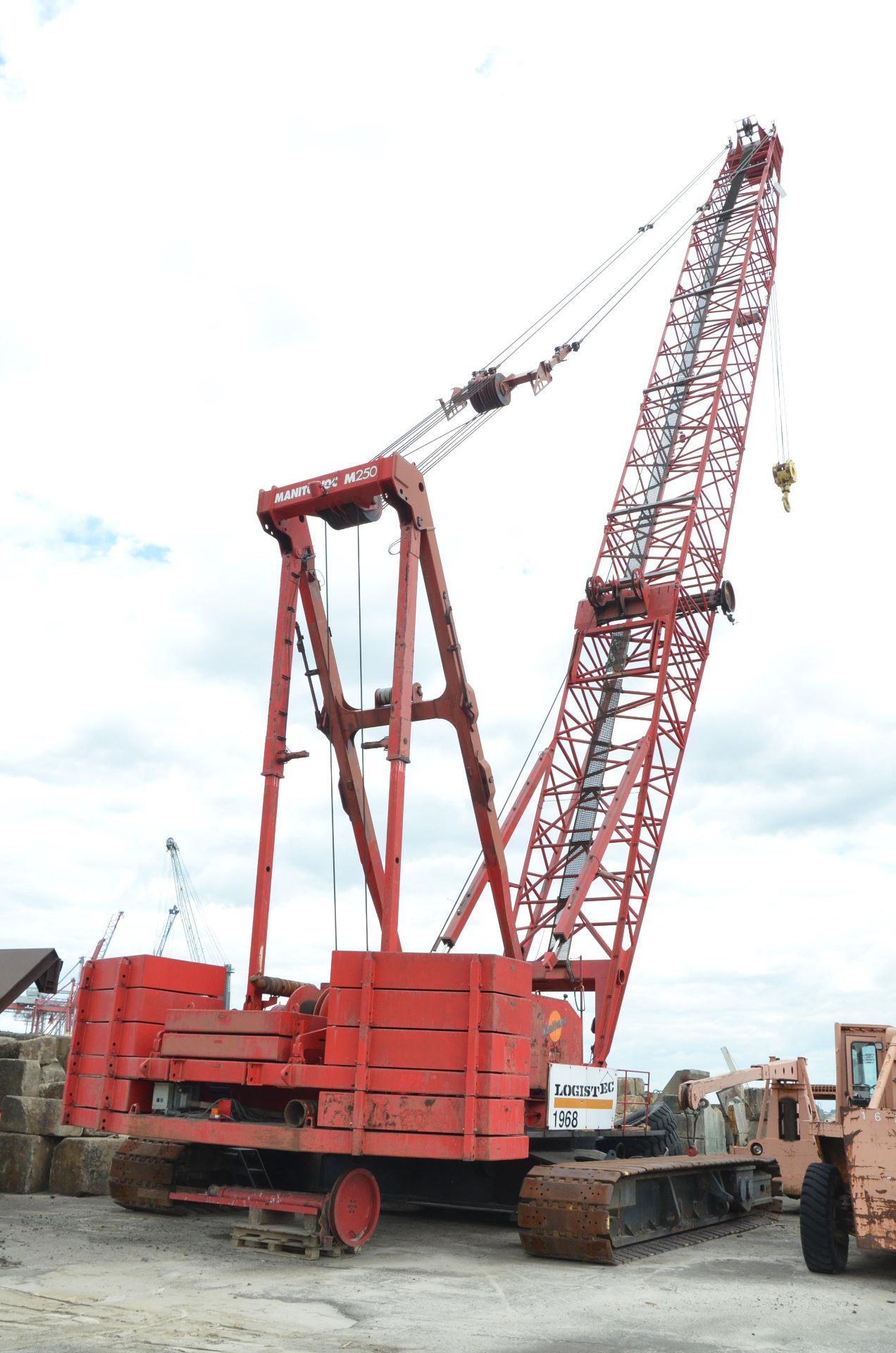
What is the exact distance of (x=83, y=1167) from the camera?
49.1 ft

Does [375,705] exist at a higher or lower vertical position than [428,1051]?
higher

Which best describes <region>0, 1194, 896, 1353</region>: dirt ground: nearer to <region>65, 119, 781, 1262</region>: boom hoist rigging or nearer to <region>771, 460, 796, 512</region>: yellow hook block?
<region>65, 119, 781, 1262</region>: boom hoist rigging

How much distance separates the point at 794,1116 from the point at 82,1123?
1110cm

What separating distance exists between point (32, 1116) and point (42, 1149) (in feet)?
1.49

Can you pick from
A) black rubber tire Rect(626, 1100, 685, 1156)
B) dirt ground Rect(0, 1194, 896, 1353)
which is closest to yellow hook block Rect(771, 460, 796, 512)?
black rubber tire Rect(626, 1100, 685, 1156)

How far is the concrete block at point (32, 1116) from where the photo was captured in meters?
15.0

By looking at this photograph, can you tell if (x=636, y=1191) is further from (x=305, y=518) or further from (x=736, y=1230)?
(x=305, y=518)

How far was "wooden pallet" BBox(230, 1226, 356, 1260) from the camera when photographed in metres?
10.6

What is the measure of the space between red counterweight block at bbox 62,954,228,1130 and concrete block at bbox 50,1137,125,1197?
3.29 metres

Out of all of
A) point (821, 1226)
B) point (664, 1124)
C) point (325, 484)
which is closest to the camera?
point (821, 1226)

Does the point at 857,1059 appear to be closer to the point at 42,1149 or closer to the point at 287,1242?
the point at 287,1242

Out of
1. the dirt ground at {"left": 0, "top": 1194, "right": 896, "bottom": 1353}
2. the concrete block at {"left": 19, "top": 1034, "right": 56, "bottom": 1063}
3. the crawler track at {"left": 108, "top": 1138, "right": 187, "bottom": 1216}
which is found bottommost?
the dirt ground at {"left": 0, "top": 1194, "right": 896, "bottom": 1353}

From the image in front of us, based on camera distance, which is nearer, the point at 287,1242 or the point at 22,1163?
the point at 287,1242

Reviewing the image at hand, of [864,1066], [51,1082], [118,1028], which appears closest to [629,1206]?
[864,1066]
